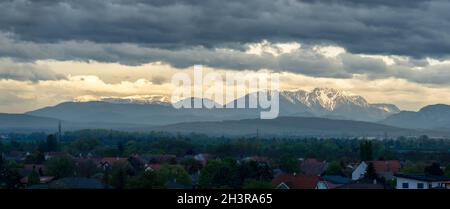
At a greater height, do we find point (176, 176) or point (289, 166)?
point (176, 176)

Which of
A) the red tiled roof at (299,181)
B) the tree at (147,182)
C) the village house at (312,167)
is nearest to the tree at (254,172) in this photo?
the red tiled roof at (299,181)

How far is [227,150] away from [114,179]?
109545mm

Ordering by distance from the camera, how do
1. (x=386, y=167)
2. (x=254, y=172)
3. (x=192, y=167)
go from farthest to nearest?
(x=386, y=167)
(x=192, y=167)
(x=254, y=172)

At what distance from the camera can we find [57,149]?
18612 cm

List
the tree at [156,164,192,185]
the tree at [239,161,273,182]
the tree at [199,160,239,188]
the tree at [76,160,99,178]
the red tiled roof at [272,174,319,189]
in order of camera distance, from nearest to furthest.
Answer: the red tiled roof at [272,174,319,189], the tree at [199,160,239,188], the tree at [239,161,273,182], the tree at [156,164,192,185], the tree at [76,160,99,178]

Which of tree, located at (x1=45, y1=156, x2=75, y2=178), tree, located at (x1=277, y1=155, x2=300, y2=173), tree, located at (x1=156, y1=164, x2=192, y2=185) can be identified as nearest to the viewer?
tree, located at (x1=156, y1=164, x2=192, y2=185)

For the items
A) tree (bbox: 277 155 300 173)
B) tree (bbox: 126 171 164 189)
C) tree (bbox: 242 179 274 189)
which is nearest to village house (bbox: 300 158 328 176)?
tree (bbox: 277 155 300 173)

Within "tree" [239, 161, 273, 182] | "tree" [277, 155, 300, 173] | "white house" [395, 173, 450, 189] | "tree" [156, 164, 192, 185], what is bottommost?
"tree" [277, 155, 300, 173]

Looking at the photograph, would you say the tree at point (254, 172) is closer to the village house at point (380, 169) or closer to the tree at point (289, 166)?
the village house at point (380, 169)

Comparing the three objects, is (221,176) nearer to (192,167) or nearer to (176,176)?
(176,176)

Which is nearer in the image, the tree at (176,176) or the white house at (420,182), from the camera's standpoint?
the white house at (420,182)

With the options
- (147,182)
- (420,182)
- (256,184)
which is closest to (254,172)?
(147,182)

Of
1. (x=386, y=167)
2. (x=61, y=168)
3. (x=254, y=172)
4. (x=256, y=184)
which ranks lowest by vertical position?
(x=386, y=167)

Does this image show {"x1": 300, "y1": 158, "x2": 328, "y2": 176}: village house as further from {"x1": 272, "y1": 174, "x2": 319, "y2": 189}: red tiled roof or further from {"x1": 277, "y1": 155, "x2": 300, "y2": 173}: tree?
{"x1": 272, "y1": 174, "x2": 319, "y2": 189}: red tiled roof
